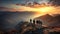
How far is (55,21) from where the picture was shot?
4418mm

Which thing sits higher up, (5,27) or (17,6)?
(17,6)

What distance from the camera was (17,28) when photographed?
4.32 m

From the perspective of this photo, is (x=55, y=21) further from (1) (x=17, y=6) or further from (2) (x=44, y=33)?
(1) (x=17, y=6)

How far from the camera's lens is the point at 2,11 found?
14.4 ft

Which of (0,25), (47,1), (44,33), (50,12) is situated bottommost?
(44,33)

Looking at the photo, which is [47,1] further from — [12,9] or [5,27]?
[5,27]

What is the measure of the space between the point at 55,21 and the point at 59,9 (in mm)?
377

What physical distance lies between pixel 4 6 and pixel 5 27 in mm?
619

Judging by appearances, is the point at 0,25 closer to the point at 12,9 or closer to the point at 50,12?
the point at 12,9

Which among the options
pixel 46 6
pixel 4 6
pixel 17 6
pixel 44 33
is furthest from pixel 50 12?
pixel 4 6

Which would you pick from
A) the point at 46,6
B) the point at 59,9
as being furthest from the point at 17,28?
the point at 59,9

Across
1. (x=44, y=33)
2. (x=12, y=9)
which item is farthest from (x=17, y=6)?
(x=44, y=33)

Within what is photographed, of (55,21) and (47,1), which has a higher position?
(47,1)

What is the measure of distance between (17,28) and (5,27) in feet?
1.16
